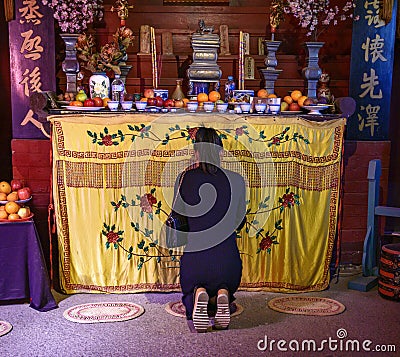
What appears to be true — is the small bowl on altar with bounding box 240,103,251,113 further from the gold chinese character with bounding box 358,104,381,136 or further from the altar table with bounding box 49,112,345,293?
the gold chinese character with bounding box 358,104,381,136

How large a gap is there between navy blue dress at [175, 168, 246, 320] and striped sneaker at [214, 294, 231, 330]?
0.18m

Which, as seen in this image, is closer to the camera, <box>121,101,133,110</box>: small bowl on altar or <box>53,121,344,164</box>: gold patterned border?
<box>53,121,344,164</box>: gold patterned border

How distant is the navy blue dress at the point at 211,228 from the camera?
4.15m

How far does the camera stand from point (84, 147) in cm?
496

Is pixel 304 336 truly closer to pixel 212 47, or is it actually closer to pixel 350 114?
pixel 350 114

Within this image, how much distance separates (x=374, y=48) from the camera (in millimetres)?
5672

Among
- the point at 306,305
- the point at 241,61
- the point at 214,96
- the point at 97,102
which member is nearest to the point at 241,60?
the point at 241,61

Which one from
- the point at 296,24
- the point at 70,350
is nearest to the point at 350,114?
the point at 296,24

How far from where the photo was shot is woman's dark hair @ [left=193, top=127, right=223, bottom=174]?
4117 millimetres

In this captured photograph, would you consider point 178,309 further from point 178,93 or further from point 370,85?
point 370,85

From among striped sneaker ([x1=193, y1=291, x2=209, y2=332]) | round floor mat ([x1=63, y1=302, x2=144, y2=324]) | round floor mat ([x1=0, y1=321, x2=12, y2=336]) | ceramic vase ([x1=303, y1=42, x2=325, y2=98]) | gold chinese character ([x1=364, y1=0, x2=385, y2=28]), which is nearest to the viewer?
striped sneaker ([x1=193, y1=291, x2=209, y2=332])

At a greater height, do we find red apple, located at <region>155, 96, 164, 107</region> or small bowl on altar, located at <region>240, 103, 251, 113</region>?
red apple, located at <region>155, 96, 164, 107</region>

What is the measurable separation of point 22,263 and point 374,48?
3738 mm

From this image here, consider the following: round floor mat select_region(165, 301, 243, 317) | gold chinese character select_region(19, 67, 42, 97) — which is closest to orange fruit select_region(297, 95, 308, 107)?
round floor mat select_region(165, 301, 243, 317)
